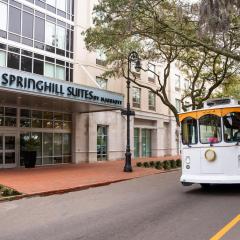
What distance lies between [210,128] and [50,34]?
57.9 ft

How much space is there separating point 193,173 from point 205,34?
5.65 meters

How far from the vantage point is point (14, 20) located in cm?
2636

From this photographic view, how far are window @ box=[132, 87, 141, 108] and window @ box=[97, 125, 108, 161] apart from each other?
5116mm

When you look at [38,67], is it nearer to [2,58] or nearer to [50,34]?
[50,34]

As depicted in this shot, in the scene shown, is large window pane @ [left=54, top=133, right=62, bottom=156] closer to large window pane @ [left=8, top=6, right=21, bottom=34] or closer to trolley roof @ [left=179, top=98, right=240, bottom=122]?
large window pane @ [left=8, top=6, right=21, bottom=34]

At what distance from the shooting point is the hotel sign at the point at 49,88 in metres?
20.9

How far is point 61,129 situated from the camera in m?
31.1

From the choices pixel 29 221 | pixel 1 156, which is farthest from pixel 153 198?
pixel 1 156

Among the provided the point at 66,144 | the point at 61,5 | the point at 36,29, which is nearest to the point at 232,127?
the point at 36,29

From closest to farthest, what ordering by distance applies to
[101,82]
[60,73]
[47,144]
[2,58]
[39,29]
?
[2,58] < [39,29] < [47,144] < [60,73] < [101,82]

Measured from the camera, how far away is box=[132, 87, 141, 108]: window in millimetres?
39500

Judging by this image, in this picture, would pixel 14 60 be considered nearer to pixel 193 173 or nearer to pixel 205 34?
pixel 205 34

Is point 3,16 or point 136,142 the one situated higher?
point 3,16

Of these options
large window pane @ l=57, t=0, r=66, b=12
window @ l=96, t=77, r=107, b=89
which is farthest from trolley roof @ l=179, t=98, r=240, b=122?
window @ l=96, t=77, r=107, b=89
